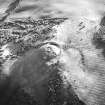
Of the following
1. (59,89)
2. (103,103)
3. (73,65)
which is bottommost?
(103,103)

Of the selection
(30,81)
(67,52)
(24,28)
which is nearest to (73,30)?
(67,52)

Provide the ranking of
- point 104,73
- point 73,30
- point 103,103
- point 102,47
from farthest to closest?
point 73,30 → point 102,47 → point 104,73 → point 103,103

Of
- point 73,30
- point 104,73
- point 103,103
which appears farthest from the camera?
point 73,30

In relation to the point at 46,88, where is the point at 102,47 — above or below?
above

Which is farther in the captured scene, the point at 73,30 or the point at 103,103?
the point at 73,30

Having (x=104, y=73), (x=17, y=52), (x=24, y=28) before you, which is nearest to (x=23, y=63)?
(x=17, y=52)

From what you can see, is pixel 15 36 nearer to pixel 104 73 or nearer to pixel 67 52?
pixel 67 52
